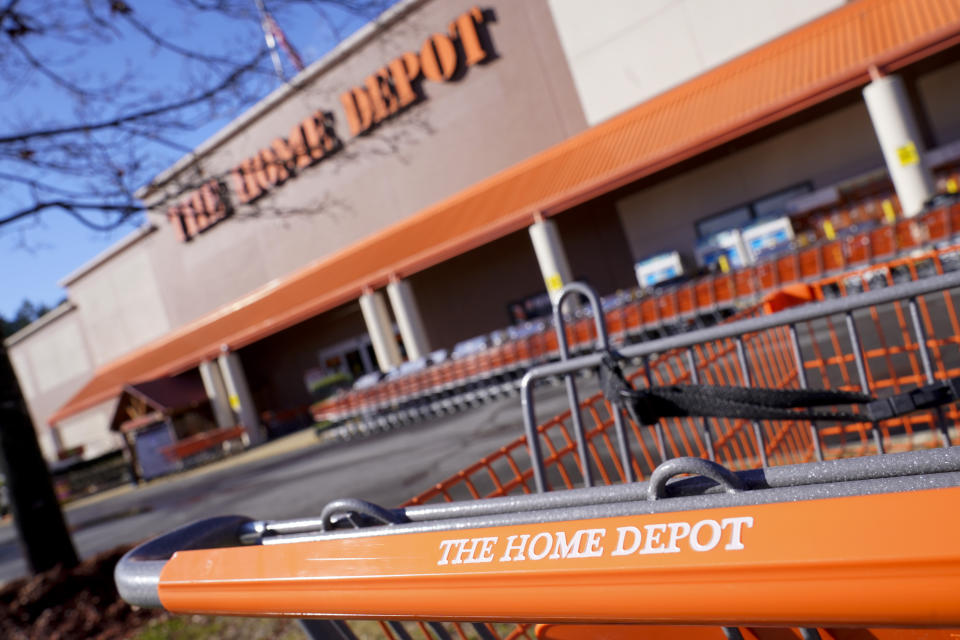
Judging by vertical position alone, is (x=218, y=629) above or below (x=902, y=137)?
below

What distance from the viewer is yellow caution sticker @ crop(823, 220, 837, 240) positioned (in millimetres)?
15055

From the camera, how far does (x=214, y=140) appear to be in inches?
1024

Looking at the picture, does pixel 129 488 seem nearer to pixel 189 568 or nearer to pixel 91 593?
pixel 91 593

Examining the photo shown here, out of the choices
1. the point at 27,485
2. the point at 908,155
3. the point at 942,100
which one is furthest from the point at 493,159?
the point at 27,485

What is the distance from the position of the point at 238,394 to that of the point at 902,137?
68.8 feet

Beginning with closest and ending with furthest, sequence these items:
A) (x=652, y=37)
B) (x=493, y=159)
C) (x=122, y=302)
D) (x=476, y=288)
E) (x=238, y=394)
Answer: (x=652, y=37) → (x=493, y=159) → (x=476, y=288) → (x=238, y=394) → (x=122, y=302)

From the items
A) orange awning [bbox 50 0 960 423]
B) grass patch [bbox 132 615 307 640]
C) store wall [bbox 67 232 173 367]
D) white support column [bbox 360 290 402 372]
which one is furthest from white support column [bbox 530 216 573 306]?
store wall [bbox 67 232 173 367]

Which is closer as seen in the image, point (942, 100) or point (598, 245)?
point (942, 100)

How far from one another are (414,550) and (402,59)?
2215cm

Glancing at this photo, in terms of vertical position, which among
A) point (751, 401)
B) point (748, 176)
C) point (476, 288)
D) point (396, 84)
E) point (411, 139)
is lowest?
point (751, 401)

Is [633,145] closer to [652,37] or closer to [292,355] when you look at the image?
[652,37]

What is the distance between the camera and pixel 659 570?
83 centimetres

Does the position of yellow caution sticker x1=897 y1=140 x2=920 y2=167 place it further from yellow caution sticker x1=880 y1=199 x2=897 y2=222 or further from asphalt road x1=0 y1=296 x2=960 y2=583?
asphalt road x1=0 y1=296 x2=960 y2=583

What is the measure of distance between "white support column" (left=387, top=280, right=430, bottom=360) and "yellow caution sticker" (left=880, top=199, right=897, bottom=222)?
1196 cm
